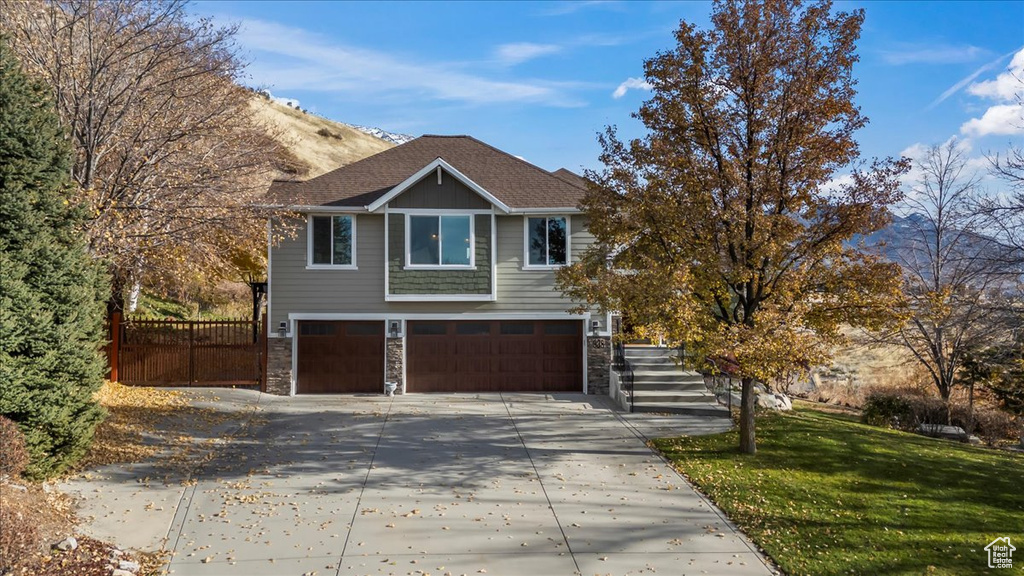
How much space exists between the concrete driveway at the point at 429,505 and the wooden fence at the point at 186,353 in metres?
4.34

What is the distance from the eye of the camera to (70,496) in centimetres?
940

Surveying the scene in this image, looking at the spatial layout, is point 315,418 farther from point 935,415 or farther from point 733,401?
point 935,415

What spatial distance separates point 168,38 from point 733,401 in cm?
1587

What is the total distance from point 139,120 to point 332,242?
5711mm

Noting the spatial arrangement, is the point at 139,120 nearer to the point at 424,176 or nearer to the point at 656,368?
the point at 424,176

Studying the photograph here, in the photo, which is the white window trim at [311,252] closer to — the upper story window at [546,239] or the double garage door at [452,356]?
the double garage door at [452,356]

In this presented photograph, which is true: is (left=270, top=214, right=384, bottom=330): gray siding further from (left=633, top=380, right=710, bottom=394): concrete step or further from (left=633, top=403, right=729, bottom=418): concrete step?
(left=633, top=403, right=729, bottom=418): concrete step

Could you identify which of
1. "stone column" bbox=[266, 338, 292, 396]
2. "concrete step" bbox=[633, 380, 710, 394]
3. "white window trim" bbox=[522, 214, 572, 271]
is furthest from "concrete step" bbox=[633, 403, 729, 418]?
"stone column" bbox=[266, 338, 292, 396]

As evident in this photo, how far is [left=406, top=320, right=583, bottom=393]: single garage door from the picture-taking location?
18938 mm

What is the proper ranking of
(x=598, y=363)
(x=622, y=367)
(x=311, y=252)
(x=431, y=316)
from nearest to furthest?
(x=622, y=367)
(x=311, y=252)
(x=431, y=316)
(x=598, y=363)

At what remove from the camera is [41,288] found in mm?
9609

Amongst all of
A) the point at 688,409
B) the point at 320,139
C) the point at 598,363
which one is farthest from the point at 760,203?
the point at 320,139

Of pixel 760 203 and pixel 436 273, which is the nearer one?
pixel 760 203

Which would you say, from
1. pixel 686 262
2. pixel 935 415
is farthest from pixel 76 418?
pixel 935 415
